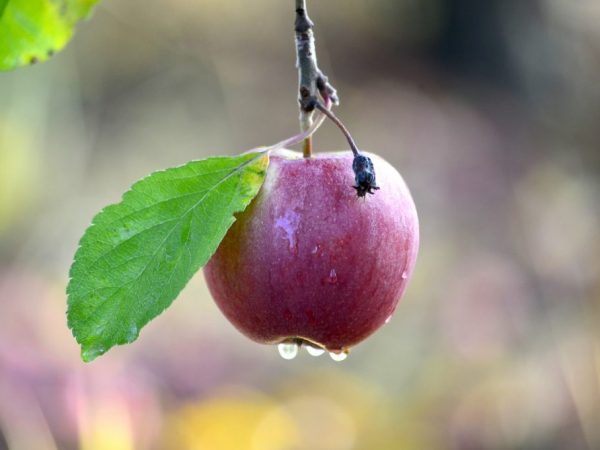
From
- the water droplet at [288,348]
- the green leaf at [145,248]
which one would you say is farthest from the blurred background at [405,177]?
the green leaf at [145,248]

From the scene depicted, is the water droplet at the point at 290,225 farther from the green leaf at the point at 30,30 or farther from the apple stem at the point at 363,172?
the green leaf at the point at 30,30

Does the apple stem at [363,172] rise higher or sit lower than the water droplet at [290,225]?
higher

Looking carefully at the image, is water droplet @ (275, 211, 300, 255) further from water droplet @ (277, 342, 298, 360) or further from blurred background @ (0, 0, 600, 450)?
blurred background @ (0, 0, 600, 450)

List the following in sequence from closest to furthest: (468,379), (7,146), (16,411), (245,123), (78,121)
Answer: (16,411), (468,379), (7,146), (78,121), (245,123)

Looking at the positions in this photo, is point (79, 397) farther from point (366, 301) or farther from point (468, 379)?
point (366, 301)

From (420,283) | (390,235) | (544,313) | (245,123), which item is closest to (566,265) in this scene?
(544,313)

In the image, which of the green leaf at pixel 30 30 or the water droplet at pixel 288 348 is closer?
the green leaf at pixel 30 30

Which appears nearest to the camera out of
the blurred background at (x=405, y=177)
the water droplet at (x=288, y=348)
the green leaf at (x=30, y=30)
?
the green leaf at (x=30, y=30)
